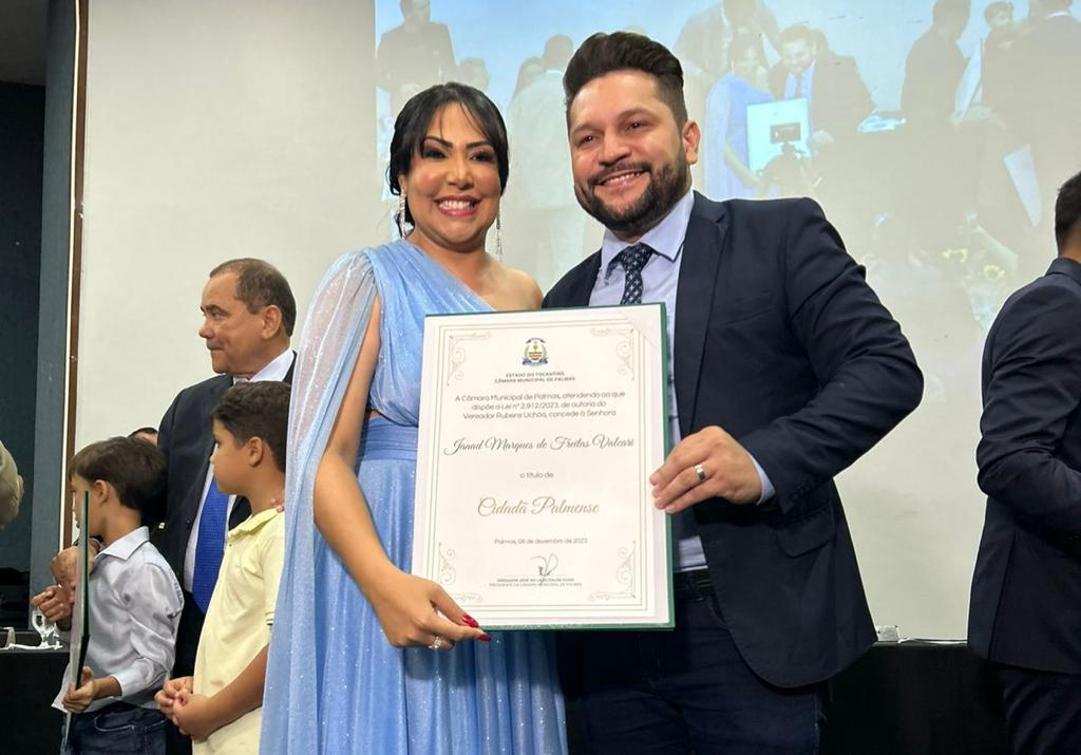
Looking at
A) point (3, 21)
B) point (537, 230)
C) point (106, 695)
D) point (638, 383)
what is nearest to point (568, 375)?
point (638, 383)

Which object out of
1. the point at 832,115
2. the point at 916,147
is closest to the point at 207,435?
the point at 832,115

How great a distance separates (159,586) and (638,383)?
1.86m

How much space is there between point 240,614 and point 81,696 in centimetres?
50

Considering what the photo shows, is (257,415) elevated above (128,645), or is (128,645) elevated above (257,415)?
(257,415)

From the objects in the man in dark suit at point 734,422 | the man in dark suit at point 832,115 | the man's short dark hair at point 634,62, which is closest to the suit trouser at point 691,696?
the man in dark suit at point 734,422

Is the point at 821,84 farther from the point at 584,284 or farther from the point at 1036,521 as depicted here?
the point at 584,284

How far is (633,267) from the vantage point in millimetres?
1857

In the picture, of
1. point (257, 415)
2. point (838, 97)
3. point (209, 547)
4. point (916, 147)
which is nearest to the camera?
point (257, 415)

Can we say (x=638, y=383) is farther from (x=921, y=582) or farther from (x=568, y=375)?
(x=921, y=582)

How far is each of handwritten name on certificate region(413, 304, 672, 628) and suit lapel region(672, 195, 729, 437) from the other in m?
0.08

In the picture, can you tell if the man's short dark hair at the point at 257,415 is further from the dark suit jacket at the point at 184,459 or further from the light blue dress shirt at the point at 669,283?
the light blue dress shirt at the point at 669,283

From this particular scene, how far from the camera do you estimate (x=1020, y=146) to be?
4.25 m

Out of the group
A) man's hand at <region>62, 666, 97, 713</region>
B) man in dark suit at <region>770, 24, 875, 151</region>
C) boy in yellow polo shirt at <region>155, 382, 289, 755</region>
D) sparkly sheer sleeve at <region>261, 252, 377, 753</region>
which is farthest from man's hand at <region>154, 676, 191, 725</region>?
man in dark suit at <region>770, 24, 875, 151</region>

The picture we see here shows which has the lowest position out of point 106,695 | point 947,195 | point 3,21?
point 106,695
